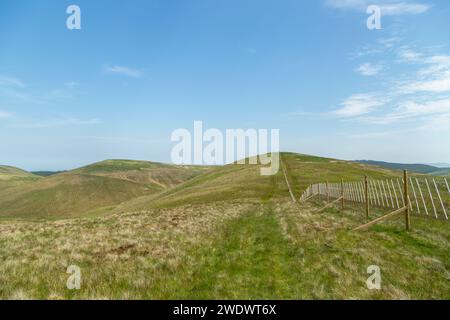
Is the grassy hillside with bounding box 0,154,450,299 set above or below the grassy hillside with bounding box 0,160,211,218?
above

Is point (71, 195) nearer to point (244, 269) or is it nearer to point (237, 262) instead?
point (237, 262)

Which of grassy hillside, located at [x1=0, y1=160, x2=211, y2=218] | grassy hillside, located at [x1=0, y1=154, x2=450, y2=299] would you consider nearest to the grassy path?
grassy hillside, located at [x1=0, y1=154, x2=450, y2=299]

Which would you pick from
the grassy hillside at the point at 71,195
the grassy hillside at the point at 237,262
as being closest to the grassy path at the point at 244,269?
the grassy hillside at the point at 237,262

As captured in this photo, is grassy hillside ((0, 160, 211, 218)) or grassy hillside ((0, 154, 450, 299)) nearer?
grassy hillside ((0, 154, 450, 299))

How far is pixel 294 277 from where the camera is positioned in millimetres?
9703

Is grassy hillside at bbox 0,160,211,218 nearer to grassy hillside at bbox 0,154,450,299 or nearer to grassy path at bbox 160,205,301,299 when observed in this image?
grassy hillside at bbox 0,154,450,299

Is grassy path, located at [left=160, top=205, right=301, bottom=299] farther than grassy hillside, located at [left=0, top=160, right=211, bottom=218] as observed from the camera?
No

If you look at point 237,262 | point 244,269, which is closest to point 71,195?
point 237,262

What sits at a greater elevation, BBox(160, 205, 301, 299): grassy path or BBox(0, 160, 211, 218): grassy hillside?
BBox(160, 205, 301, 299): grassy path

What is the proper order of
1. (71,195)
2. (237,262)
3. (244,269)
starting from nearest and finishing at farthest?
(244,269), (237,262), (71,195)

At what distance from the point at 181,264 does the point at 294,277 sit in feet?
14.7
